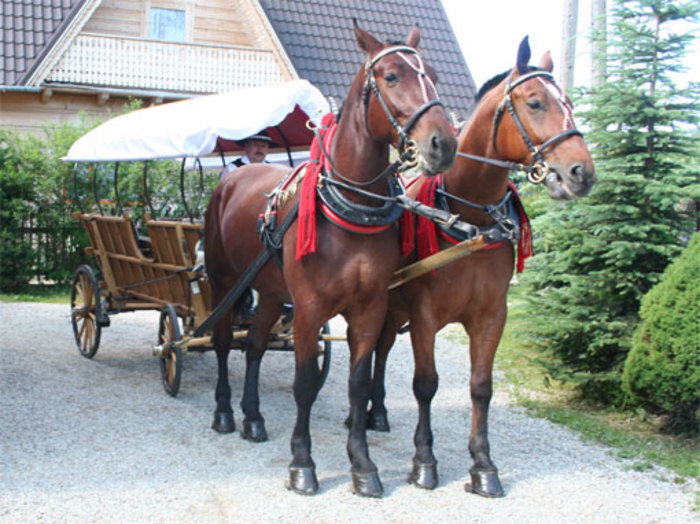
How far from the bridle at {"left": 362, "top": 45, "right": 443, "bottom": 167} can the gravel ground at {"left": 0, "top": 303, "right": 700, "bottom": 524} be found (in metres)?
1.94

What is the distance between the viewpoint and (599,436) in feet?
18.8

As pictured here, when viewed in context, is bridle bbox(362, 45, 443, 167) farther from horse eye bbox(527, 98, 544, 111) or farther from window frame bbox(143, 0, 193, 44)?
window frame bbox(143, 0, 193, 44)

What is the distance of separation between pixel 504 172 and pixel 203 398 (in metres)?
3.56

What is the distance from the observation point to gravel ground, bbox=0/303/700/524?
423cm

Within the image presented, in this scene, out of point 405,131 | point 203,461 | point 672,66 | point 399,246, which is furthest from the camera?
point 672,66

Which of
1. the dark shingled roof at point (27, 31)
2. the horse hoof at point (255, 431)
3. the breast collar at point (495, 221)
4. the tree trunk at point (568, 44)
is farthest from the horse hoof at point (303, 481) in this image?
the dark shingled roof at point (27, 31)

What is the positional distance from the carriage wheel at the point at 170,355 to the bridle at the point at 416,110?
9.90 feet

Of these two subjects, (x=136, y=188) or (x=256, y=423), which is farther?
(x=136, y=188)

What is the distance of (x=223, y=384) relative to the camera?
5.93 meters

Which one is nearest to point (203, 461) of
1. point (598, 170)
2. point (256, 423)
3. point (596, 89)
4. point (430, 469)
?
point (256, 423)

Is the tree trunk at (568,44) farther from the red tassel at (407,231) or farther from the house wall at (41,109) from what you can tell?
the house wall at (41,109)

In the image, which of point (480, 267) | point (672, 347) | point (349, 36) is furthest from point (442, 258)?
point (349, 36)

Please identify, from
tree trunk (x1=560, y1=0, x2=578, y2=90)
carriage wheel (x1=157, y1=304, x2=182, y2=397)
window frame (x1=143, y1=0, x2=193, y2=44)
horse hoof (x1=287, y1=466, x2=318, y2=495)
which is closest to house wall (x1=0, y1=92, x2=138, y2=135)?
window frame (x1=143, y1=0, x2=193, y2=44)

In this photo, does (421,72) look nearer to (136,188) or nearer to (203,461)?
(203,461)
